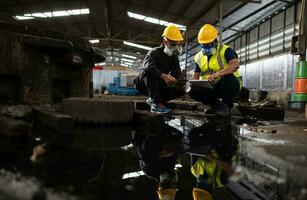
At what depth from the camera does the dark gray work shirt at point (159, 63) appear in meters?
3.19

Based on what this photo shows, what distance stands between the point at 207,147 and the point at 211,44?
→ 189 cm

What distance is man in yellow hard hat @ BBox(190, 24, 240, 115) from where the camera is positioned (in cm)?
316

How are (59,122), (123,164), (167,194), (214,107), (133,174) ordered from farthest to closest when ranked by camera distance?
(214,107) → (59,122) → (123,164) → (133,174) → (167,194)

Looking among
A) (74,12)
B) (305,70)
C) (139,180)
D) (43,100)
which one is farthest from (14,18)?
(139,180)

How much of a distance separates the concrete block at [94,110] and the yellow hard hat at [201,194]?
1.82m

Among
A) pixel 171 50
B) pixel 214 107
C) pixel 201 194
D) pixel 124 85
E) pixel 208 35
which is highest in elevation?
pixel 208 35

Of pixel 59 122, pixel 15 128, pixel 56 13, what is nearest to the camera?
pixel 15 128

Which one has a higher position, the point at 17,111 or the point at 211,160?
the point at 17,111

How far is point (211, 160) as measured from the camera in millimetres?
1426

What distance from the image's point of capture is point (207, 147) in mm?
1763

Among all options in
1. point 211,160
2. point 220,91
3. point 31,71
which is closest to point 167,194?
point 211,160

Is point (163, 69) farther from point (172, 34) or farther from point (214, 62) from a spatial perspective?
point (214, 62)

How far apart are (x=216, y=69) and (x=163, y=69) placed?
2.50 ft

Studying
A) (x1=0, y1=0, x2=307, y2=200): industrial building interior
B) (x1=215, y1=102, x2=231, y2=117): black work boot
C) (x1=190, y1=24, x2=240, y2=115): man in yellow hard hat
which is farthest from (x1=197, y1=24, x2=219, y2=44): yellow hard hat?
(x1=215, y1=102, x2=231, y2=117): black work boot
